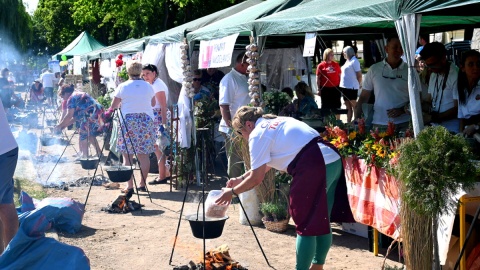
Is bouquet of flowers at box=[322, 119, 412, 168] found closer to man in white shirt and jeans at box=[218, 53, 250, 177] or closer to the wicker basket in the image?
the wicker basket

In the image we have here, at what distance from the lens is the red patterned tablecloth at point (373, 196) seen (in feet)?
20.2

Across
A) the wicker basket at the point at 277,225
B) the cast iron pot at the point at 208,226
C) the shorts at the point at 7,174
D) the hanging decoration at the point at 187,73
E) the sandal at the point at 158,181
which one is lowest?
the sandal at the point at 158,181

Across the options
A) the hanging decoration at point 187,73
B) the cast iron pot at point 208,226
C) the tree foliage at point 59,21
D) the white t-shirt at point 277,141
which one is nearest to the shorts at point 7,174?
the cast iron pot at point 208,226

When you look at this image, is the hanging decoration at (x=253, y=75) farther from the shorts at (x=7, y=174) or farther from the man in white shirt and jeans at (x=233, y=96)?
the shorts at (x=7, y=174)

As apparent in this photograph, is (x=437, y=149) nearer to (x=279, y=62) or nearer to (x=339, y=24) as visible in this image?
(x=339, y=24)

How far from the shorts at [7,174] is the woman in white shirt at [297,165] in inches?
66.4

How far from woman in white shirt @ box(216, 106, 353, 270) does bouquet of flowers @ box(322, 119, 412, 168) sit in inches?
40.7

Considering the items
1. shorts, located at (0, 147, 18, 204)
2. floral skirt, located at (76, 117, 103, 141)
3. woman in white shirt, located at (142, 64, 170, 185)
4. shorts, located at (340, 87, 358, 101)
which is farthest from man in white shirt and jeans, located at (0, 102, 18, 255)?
shorts, located at (340, 87, 358, 101)

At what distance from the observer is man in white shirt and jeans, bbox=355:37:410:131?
7832 millimetres

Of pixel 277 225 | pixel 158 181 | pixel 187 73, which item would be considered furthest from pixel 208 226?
pixel 158 181

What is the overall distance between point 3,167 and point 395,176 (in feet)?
10.4

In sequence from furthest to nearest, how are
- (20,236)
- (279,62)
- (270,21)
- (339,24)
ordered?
(279,62)
(270,21)
(339,24)
(20,236)

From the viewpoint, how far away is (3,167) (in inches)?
212

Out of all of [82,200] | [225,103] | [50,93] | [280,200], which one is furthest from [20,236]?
[50,93]
